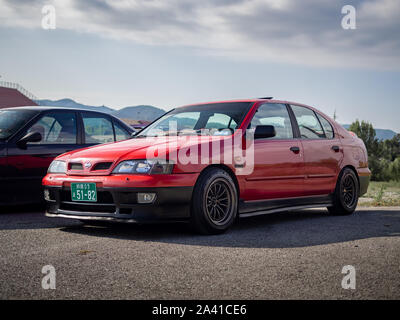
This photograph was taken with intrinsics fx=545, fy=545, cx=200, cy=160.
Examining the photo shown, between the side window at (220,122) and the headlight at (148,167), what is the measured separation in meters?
1.31

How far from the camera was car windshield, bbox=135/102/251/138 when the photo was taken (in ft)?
21.4

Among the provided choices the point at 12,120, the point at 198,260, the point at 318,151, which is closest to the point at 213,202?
the point at 198,260

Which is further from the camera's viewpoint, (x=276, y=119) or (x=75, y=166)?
(x=276, y=119)

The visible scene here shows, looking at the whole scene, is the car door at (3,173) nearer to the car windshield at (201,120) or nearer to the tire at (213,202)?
the car windshield at (201,120)

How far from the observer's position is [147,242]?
204 inches

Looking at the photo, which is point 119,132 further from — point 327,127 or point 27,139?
point 327,127

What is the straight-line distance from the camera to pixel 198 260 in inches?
171

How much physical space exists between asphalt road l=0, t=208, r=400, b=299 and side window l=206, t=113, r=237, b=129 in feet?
4.02

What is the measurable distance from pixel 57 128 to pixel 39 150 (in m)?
0.51

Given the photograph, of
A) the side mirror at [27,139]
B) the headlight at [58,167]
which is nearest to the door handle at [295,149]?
the headlight at [58,167]

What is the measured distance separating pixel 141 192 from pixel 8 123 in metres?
3.29
